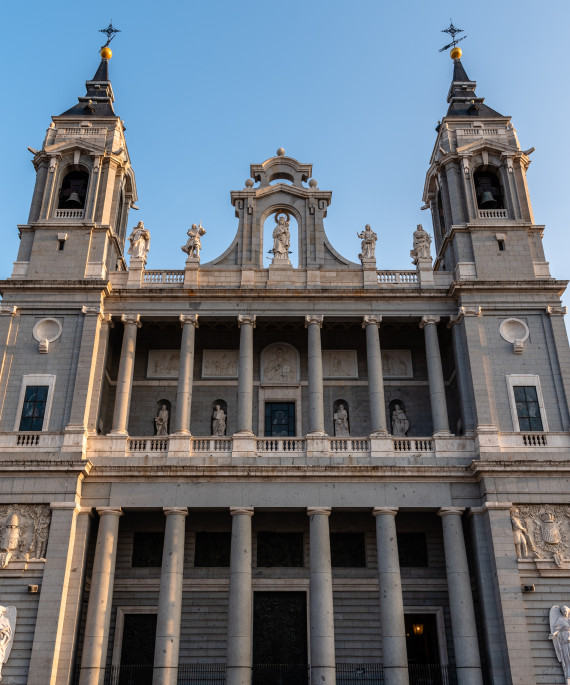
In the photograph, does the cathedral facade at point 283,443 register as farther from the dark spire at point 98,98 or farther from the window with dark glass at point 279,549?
the dark spire at point 98,98

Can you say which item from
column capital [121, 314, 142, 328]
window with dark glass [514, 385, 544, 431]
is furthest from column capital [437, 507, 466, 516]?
column capital [121, 314, 142, 328]

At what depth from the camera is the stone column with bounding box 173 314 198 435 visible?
27984mm

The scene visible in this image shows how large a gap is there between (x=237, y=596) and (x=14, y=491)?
862 centimetres

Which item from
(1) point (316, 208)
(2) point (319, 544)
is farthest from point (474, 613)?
(1) point (316, 208)

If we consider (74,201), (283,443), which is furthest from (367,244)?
(74,201)

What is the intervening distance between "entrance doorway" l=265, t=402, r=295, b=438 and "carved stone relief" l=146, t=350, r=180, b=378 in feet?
14.2

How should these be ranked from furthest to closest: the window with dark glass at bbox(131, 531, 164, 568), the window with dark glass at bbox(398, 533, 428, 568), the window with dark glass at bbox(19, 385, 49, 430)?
the window with dark glass at bbox(398, 533, 428, 568) < the window with dark glass at bbox(131, 531, 164, 568) < the window with dark glass at bbox(19, 385, 49, 430)

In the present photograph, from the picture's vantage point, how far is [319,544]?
84.4 ft

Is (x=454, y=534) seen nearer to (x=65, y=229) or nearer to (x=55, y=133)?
(x=65, y=229)

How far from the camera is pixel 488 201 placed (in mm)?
32688

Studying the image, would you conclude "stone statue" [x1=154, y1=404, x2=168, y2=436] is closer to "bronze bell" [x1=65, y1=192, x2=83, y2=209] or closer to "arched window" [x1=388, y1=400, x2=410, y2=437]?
"arched window" [x1=388, y1=400, x2=410, y2=437]

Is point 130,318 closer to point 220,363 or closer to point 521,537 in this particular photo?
point 220,363

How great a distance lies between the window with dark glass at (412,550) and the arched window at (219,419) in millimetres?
8222

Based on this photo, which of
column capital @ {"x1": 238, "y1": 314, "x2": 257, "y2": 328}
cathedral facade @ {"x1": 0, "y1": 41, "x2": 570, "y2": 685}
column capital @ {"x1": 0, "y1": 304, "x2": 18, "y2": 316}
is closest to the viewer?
cathedral facade @ {"x1": 0, "y1": 41, "x2": 570, "y2": 685}
